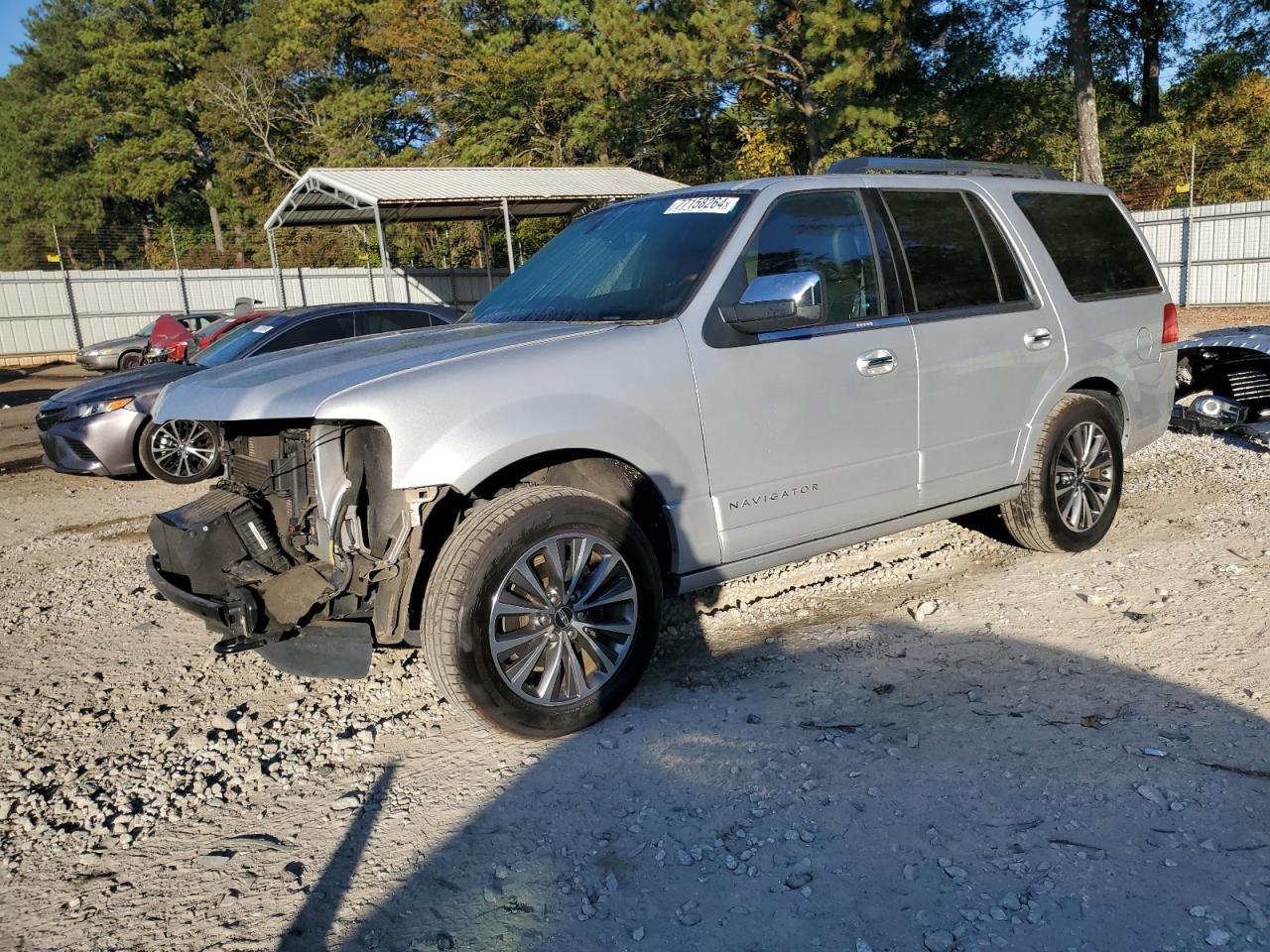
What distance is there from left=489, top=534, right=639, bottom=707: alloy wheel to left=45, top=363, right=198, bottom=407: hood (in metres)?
6.82

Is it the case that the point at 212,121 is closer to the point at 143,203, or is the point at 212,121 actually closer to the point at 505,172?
the point at 143,203

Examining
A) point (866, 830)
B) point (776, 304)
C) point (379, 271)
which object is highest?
point (379, 271)

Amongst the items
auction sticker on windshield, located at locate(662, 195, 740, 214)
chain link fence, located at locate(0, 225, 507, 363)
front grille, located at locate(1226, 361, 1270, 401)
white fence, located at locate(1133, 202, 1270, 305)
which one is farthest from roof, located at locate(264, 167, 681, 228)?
auction sticker on windshield, located at locate(662, 195, 740, 214)

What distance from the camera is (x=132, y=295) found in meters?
28.5

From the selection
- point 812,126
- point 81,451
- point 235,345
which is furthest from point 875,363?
point 812,126

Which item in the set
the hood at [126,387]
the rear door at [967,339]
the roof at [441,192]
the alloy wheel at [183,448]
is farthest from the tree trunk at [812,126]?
the rear door at [967,339]

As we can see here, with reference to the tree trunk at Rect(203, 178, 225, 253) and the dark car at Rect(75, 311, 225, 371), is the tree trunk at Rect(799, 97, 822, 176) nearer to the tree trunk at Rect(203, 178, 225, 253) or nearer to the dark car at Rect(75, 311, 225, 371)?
the dark car at Rect(75, 311, 225, 371)

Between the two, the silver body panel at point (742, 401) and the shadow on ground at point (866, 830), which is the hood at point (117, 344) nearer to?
the silver body panel at point (742, 401)

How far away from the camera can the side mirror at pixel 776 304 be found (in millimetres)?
3768

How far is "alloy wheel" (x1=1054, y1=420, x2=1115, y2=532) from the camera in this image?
5.26 meters

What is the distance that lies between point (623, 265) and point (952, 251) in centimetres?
165

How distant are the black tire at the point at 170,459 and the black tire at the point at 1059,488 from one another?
673cm

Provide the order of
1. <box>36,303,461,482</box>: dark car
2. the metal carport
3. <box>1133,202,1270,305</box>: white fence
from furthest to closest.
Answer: <box>1133,202,1270,305</box>: white fence → the metal carport → <box>36,303,461,482</box>: dark car

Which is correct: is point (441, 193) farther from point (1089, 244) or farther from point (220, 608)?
point (220, 608)
